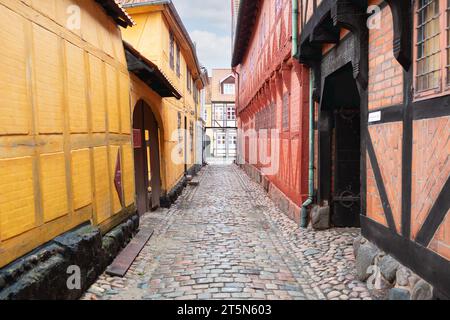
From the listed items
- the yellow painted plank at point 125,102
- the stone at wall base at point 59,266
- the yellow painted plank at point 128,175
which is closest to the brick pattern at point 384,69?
the stone at wall base at point 59,266

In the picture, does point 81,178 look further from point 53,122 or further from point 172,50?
point 172,50

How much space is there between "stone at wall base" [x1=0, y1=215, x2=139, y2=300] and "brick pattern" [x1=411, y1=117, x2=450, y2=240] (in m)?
3.65

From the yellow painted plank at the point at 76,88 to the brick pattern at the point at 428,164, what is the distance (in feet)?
12.9

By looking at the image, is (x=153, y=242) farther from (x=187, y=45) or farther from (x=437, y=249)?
(x=187, y=45)

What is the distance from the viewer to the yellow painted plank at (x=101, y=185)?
5746 millimetres

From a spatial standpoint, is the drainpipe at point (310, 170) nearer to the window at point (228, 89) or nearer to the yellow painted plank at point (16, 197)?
the yellow painted plank at point (16, 197)

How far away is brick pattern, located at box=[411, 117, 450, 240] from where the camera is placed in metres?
3.37

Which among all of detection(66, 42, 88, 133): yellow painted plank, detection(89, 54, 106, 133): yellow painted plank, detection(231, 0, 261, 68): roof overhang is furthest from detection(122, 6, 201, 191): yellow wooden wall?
detection(66, 42, 88, 133): yellow painted plank

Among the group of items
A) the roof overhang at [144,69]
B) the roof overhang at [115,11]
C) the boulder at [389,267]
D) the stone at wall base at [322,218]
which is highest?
the roof overhang at [115,11]

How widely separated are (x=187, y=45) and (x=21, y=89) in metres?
12.8

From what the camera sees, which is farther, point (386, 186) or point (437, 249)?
point (386, 186)

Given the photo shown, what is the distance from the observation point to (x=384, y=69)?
183 inches

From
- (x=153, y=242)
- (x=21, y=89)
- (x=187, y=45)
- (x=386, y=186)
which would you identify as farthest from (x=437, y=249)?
(x=187, y=45)

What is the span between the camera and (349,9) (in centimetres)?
525
